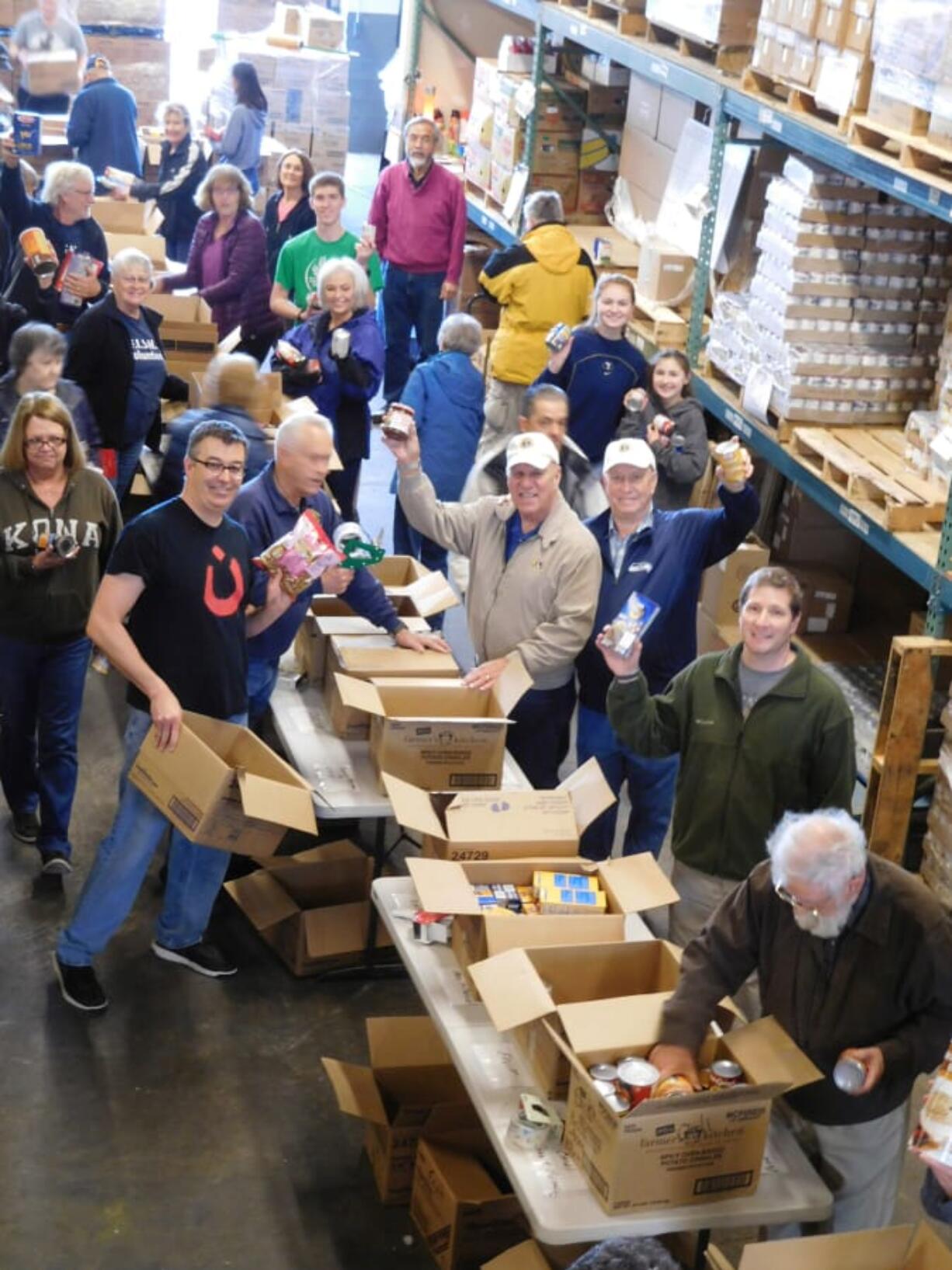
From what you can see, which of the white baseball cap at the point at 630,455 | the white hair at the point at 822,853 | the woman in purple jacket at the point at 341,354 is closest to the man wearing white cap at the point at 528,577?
the white baseball cap at the point at 630,455

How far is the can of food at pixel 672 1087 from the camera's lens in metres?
3.94

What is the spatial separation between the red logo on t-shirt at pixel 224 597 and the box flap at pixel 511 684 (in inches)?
37.9

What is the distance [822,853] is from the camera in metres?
3.95

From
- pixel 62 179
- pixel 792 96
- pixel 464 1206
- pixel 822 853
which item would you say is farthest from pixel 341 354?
pixel 822 853

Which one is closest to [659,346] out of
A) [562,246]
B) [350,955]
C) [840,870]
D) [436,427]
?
[562,246]

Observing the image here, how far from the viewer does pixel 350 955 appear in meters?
6.23

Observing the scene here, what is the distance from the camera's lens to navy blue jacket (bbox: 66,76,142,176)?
13234mm

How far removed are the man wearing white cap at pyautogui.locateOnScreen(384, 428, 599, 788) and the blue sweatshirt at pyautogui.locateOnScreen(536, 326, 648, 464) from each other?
2.01m

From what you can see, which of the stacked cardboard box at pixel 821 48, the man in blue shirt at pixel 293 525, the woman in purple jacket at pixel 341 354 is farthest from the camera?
the woman in purple jacket at pixel 341 354

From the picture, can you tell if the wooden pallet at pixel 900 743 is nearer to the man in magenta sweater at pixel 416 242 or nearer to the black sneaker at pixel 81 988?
the black sneaker at pixel 81 988

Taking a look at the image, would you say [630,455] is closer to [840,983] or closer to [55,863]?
[840,983]

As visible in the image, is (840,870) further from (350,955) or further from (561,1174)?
(350,955)

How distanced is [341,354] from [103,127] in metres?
5.98

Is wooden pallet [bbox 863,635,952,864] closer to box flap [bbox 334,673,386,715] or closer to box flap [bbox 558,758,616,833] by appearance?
box flap [bbox 558,758,616,833]
